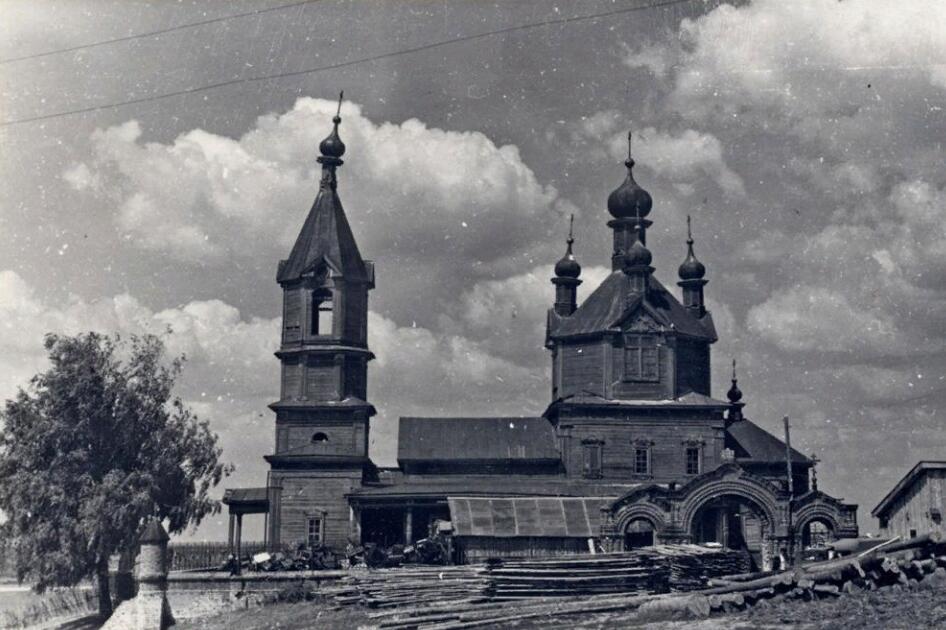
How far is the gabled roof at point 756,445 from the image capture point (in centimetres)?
4962

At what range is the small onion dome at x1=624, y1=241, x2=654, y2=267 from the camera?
48750 millimetres

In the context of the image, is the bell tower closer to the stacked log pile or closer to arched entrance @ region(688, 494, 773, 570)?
arched entrance @ region(688, 494, 773, 570)

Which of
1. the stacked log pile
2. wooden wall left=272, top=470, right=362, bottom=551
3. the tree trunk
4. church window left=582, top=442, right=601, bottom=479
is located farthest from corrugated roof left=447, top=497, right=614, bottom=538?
the stacked log pile

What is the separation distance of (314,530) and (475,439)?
303 inches

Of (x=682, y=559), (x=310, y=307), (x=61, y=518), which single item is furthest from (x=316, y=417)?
(x=682, y=559)

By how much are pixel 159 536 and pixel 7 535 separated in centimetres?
680

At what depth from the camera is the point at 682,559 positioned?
32.9 m

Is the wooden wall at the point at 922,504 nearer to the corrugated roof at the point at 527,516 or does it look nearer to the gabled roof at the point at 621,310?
the corrugated roof at the point at 527,516

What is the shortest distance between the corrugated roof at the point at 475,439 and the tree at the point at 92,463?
8.91 m

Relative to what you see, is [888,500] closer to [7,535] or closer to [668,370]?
[668,370]

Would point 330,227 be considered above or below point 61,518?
above

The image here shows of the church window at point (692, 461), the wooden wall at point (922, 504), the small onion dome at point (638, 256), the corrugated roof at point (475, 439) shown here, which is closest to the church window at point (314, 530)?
the corrugated roof at point (475, 439)

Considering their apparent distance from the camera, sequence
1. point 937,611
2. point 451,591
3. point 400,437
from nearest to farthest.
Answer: point 937,611, point 451,591, point 400,437

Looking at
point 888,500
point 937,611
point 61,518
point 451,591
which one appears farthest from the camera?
point 61,518
